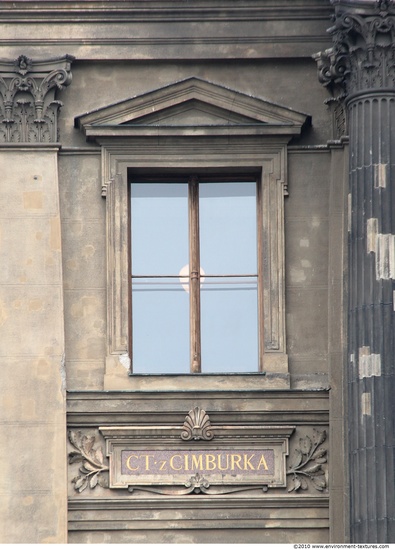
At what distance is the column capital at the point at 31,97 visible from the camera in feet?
102

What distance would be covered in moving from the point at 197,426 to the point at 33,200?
3.85m

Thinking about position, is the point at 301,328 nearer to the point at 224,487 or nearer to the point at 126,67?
the point at 224,487

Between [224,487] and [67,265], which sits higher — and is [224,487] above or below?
below

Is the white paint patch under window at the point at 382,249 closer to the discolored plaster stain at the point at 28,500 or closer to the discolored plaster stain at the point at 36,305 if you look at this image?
the discolored plaster stain at the point at 36,305

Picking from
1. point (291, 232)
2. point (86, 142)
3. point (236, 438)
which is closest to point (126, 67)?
point (86, 142)

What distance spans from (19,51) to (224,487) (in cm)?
669

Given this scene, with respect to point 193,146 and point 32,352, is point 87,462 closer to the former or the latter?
point 32,352

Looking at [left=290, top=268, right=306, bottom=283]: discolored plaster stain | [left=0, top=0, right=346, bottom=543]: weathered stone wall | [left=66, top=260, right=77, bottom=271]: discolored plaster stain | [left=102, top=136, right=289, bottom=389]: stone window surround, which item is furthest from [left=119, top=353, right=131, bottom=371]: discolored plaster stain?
[left=290, top=268, right=306, bottom=283]: discolored plaster stain

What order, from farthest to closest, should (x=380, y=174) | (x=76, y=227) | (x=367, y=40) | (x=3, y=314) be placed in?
(x=76, y=227) < (x=3, y=314) < (x=367, y=40) < (x=380, y=174)

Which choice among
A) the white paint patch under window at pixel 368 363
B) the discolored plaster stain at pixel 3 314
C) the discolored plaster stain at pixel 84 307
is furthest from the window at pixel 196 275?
the white paint patch under window at pixel 368 363

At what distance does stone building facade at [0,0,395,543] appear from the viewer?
97.7 ft

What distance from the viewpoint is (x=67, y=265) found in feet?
101

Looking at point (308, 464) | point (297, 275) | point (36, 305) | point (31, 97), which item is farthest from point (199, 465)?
point (31, 97)

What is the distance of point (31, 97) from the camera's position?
31.3 m
